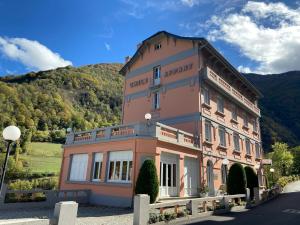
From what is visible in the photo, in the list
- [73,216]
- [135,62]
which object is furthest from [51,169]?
[73,216]

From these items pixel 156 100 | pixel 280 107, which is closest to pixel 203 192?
pixel 156 100

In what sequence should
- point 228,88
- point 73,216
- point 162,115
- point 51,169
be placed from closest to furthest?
point 73,216, point 162,115, point 228,88, point 51,169

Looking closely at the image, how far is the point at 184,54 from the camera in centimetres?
2311

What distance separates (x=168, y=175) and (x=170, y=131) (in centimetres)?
310

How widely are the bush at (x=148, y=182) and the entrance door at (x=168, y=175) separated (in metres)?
2.90

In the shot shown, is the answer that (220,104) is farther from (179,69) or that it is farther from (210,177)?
(210,177)

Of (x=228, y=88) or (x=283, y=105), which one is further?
(x=283, y=105)

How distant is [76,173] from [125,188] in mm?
6281

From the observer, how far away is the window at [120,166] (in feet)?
54.3

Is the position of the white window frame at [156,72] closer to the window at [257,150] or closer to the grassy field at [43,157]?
the window at [257,150]

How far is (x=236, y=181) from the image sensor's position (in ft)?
61.8

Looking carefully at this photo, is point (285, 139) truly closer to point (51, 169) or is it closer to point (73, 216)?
point (51, 169)

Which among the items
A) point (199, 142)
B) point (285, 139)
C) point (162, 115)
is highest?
point (285, 139)

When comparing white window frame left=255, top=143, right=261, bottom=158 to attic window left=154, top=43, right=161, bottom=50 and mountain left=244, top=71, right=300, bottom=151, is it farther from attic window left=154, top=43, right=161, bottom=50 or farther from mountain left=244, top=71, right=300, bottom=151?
mountain left=244, top=71, right=300, bottom=151
